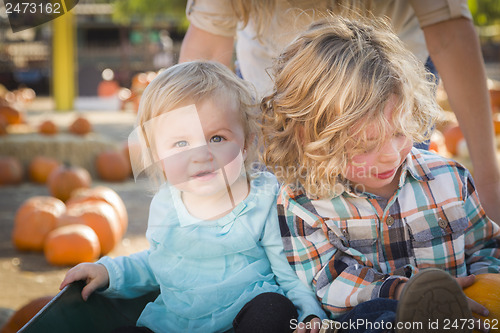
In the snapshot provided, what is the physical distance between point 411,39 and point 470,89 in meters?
0.29

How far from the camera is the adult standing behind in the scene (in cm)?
156

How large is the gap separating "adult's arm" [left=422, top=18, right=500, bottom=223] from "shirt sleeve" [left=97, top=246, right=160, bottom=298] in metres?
0.93

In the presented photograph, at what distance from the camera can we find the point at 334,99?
1243 mm

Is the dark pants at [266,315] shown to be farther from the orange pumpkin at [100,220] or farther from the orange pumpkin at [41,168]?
the orange pumpkin at [41,168]

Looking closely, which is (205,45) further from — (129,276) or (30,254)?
(30,254)

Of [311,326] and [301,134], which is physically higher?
[301,134]

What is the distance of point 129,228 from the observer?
3.74 meters

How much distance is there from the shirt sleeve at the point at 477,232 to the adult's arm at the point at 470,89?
0.42ft

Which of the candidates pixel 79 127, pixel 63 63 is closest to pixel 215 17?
pixel 79 127

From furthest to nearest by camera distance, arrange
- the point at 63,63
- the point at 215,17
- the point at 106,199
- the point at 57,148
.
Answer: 1. the point at 63,63
2. the point at 57,148
3. the point at 106,199
4. the point at 215,17

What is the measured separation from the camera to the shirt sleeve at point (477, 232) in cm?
142

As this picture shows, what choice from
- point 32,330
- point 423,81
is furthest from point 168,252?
point 423,81

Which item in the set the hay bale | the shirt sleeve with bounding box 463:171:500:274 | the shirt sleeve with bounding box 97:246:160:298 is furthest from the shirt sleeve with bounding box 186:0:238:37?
the hay bale

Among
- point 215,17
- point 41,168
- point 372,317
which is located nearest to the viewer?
point 372,317
